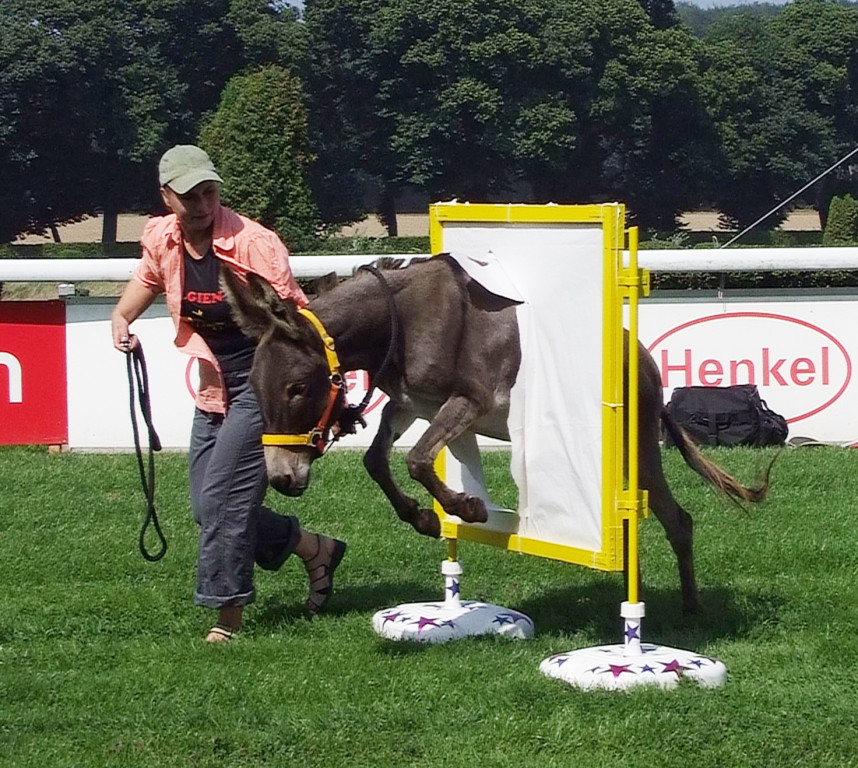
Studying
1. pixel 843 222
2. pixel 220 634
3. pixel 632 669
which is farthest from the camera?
pixel 843 222

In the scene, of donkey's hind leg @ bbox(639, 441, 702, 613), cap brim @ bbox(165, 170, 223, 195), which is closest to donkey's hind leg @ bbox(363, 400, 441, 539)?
donkey's hind leg @ bbox(639, 441, 702, 613)

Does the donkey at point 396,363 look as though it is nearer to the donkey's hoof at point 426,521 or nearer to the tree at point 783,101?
the donkey's hoof at point 426,521

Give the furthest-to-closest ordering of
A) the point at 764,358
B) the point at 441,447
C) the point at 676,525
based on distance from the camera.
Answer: the point at 764,358 → the point at 676,525 → the point at 441,447

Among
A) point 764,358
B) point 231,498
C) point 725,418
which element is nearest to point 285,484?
point 231,498

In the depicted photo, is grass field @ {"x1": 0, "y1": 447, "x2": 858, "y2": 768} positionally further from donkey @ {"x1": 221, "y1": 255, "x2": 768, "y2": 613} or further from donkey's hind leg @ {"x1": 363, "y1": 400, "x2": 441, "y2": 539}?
donkey @ {"x1": 221, "y1": 255, "x2": 768, "y2": 613}

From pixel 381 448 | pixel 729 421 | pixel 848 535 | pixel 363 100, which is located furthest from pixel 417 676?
pixel 363 100

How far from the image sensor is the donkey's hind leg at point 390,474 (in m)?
5.83

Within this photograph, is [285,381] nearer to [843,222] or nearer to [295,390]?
[295,390]

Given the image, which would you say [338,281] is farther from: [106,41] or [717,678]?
[106,41]

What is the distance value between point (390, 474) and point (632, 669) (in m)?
1.38

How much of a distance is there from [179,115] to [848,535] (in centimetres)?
5791

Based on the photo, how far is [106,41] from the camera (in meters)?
62.1

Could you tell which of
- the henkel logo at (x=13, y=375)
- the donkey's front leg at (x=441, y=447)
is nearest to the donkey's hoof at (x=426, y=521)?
the donkey's front leg at (x=441, y=447)

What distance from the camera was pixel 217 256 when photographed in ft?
18.4
